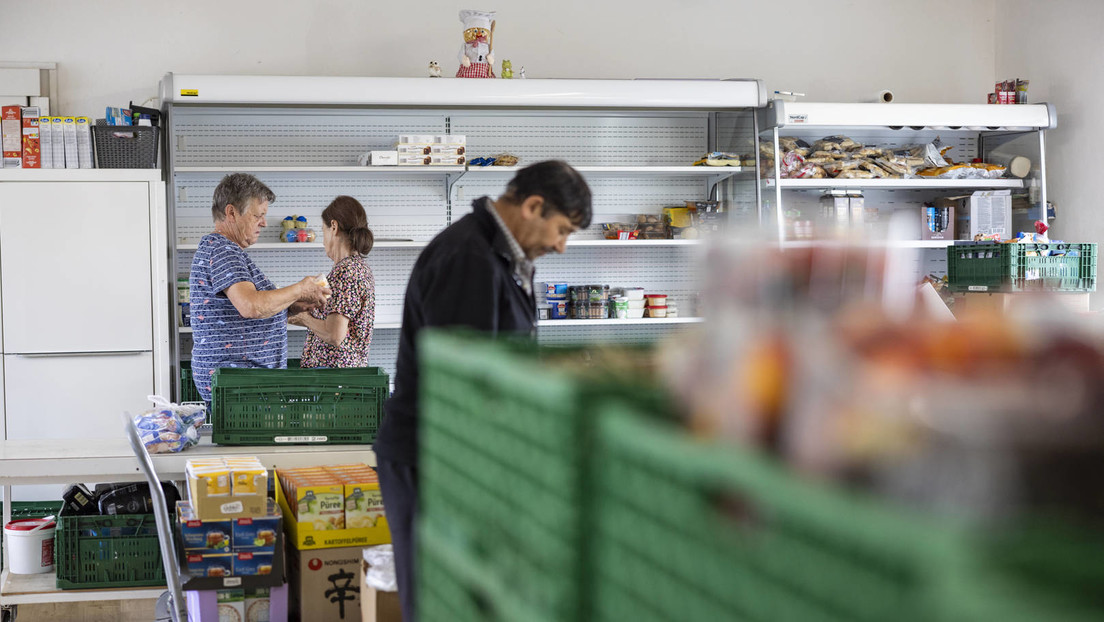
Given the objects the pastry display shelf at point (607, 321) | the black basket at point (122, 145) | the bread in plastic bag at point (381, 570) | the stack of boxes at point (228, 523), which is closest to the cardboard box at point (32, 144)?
the black basket at point (122, 145)

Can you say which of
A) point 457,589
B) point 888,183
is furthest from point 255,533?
point 888,183

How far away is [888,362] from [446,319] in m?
1.40

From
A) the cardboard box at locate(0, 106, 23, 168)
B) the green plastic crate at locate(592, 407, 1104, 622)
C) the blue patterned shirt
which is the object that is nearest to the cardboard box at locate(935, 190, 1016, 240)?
the blue patterned shirt

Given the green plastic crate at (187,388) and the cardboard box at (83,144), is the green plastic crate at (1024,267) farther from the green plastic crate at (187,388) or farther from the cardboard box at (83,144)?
the cardboard box at (83,144)

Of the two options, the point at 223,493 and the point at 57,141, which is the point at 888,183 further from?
the point at 57,141

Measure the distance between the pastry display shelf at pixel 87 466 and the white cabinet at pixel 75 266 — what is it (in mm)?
1842

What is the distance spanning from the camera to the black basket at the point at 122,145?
5195 millimetres

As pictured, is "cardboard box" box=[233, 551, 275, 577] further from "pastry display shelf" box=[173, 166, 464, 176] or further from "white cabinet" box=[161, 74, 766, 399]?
"pastry display shelf" box=[173, 166, 464, 176]

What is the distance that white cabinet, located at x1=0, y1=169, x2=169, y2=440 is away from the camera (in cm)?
513

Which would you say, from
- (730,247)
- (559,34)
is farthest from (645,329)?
(730,247)

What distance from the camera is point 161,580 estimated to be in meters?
3.27

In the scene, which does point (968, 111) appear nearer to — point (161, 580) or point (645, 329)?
point (645, 329)

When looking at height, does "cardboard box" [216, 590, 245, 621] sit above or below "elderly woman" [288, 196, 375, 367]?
below

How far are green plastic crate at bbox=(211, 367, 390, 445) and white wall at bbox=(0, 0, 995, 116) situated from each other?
3.24 metres
